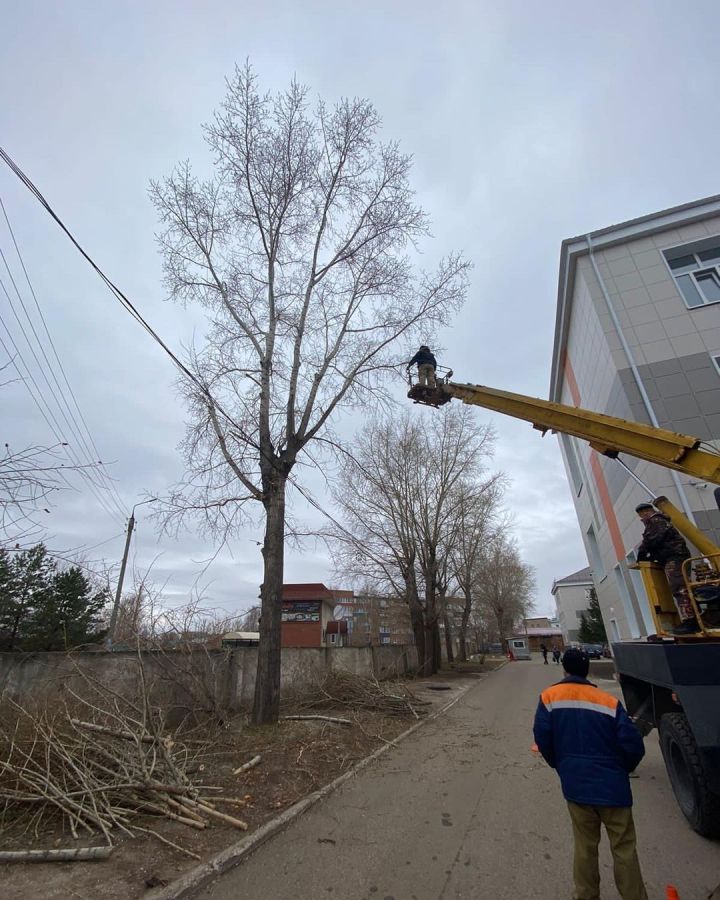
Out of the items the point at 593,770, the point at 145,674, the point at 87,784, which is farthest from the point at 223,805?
the point at 593,770

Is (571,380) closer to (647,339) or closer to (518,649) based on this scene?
(647,339)

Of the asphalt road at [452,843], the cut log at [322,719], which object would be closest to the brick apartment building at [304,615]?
the cut log at [322,719]

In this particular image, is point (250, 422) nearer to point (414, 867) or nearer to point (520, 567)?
point (414, 867)

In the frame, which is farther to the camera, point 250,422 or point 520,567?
point 520,567

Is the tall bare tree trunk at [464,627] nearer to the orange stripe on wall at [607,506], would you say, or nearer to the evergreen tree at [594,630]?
the orange stripe on wall at [607,506]

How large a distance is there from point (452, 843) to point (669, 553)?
3.84 meters

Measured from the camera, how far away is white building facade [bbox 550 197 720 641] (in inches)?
453

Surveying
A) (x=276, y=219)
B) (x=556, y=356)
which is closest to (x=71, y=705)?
(x=276, y=219)

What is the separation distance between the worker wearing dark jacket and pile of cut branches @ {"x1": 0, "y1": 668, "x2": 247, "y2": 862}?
10.3 ft

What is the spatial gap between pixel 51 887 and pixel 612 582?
20369 millimetres

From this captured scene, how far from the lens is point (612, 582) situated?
18.7m

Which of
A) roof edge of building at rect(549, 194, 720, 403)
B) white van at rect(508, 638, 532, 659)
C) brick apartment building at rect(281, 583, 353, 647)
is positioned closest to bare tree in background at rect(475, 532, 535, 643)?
white van at rect(508, 638, 532, 659)

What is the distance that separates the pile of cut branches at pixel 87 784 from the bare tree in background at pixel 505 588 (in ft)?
118

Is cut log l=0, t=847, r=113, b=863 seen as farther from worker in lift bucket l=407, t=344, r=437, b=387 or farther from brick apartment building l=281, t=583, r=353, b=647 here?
brick apartment building l=281, t=583, r=353, b=647
